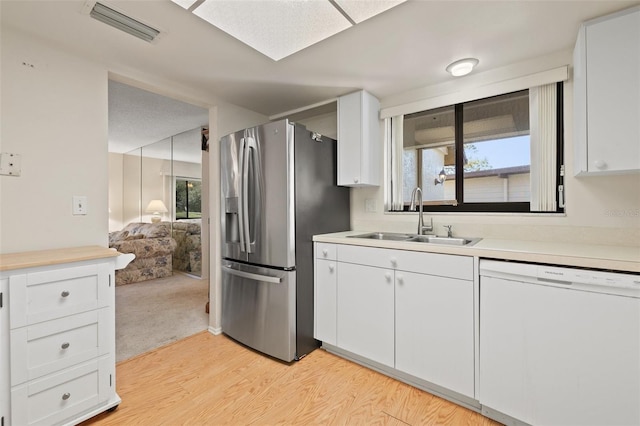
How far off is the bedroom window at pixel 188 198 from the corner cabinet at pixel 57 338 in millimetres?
4339

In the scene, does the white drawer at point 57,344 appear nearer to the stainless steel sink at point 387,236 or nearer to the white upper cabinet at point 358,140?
the stainless steel sink at point 387,236

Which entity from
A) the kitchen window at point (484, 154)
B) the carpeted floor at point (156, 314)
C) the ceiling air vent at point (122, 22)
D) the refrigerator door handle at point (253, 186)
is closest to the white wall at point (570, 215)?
the kitchen window at point (484, 154)

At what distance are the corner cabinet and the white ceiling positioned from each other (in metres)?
1.28

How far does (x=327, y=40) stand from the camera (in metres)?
1.71

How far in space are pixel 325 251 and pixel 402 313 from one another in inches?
28.5

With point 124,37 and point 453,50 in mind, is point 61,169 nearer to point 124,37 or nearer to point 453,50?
point 124,37

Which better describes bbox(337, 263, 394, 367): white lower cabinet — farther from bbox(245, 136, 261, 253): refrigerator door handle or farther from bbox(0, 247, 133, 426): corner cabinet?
bbox(0, 247, 133, 426): corner cabinet

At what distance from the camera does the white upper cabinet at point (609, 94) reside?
139cm

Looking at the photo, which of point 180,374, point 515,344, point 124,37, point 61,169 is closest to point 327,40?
point 124,37

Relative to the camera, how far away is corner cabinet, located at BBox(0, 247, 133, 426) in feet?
4.13

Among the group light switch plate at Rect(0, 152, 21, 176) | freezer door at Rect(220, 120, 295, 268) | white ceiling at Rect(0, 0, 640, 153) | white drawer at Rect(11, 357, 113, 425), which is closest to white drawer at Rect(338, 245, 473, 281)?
freezer door at Rect(220, 120, 295, 268)

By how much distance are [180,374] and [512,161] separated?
288 centimetres

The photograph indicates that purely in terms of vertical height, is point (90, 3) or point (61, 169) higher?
point (90, 3)

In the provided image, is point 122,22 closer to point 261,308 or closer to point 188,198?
point 261,308
